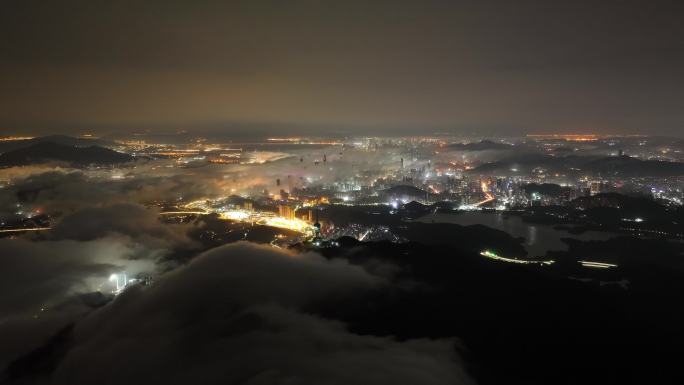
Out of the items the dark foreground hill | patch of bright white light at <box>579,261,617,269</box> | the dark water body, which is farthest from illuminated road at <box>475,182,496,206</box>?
the dark foreground hill

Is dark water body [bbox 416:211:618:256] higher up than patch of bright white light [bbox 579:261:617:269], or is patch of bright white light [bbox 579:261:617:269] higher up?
dark water body [bbox 416:211:618:256]

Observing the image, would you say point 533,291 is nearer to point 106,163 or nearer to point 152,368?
point 152,368

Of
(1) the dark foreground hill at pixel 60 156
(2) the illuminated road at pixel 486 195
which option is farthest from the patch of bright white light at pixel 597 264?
(1) the dark foreground hill at pixel 60 156

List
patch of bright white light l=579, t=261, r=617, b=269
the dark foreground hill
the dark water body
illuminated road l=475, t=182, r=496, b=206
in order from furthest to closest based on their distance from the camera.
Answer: illuminated road l=475, t=182, r=496, b=206 → the dark foreground hill → the dark water body → patch of bright white light l=579, t=261, r=617, b=269

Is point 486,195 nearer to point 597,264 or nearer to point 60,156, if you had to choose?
point 597,264

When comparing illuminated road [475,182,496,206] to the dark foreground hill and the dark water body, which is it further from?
the dark foreground hill

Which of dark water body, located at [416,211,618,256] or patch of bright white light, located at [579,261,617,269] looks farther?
dark water body, located at [416,211,618,256]

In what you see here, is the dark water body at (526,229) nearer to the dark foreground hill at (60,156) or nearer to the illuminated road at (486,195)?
the illuminated road at (486,195)

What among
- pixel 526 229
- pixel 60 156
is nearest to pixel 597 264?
pixel 526 229
